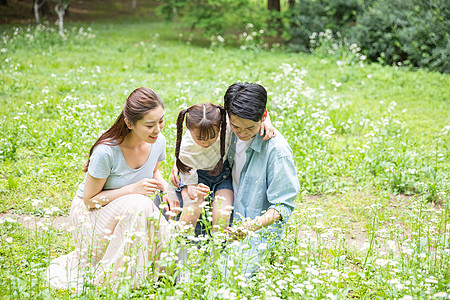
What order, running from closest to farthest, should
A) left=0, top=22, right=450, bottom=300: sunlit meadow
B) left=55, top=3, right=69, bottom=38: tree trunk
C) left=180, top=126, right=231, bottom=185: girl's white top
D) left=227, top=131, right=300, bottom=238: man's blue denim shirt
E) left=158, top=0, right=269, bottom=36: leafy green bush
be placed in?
left=0, top=22, right=450, bottom=300: sunlit meadow → left=227, top=131, right=300, bottom=238: man's blue denim shirt → left=180, top=126, right=231, bottom=185: girl's white top → left=55, top=3, right=69, bottom=38: tree trunk → left=158, top=0, right=269, bottom=36: leafy green bush

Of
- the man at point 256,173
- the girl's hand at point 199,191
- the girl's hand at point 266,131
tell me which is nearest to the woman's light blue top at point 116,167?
the girl's hand at point 199,191

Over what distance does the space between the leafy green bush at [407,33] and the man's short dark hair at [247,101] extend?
9.19 metres

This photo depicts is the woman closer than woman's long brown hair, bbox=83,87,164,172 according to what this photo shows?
Yes

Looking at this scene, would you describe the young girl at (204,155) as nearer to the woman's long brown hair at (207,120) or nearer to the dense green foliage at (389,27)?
the woman's long brown hair at (207,120)

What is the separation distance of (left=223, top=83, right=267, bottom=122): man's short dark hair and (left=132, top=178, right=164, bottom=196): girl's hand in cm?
77

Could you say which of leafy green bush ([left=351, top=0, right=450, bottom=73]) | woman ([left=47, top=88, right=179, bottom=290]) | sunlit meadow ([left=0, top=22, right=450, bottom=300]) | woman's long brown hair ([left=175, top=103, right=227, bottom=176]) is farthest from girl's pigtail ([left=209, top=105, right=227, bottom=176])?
leafy green bush ([left=351, top=0, right=450, bottom=73])

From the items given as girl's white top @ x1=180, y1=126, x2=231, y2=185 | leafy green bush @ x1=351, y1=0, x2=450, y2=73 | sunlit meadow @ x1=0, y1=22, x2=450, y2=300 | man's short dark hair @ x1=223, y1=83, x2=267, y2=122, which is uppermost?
leafy green bush @ x1=351, y1=0, x2=450, y2=73

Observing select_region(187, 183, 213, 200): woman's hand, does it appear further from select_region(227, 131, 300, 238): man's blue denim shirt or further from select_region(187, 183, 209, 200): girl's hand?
select_region(227, 131, 300, 238): man's blue denim shirt

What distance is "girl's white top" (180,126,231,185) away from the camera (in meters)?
3.59

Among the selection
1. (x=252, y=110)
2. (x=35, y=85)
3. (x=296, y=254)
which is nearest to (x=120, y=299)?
(x=296, y=254)

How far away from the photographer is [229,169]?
3773 millimetres

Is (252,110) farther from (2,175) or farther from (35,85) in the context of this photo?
(35,85)

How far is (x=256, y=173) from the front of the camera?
3.50 metres

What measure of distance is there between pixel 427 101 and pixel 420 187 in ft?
14.3
